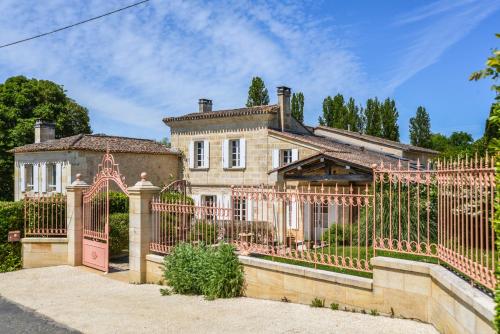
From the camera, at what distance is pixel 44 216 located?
459 inches

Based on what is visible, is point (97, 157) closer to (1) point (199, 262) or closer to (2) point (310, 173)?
(2) point (310, 173)

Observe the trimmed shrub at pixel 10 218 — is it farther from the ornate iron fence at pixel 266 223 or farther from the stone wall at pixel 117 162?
the stone wall at pixel 117 162

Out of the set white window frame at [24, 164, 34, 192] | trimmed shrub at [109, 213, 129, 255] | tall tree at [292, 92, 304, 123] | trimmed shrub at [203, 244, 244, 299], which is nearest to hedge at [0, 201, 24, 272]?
trimmed shrub at [109, 213, 129, 255]

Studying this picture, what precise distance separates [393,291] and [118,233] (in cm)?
821

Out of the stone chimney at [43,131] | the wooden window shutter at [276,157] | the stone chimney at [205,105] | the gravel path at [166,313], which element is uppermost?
the stone chimney at [205,105]

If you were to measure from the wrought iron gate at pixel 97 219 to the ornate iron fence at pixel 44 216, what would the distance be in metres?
0.92

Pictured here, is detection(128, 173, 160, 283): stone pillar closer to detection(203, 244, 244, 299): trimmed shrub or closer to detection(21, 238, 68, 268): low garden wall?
detection(203, 244, 244, 299): trimmed shrub

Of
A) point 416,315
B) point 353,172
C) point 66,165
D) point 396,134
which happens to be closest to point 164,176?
point 66,165

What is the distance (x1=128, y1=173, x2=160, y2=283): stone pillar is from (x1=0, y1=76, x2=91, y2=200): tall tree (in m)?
22.4

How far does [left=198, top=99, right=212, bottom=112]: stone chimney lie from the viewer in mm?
25672

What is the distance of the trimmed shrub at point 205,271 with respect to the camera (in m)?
7.54

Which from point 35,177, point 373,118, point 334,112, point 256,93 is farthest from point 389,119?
point 35,177

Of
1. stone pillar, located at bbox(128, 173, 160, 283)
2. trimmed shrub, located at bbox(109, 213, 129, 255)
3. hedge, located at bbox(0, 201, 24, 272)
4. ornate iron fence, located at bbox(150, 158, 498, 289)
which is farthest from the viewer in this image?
trimmed shrub, located at bbox(109, 213, 129, 255)

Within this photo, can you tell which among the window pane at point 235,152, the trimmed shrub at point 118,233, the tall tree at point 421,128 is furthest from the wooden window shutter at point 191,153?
the tall tree at point 421,128
